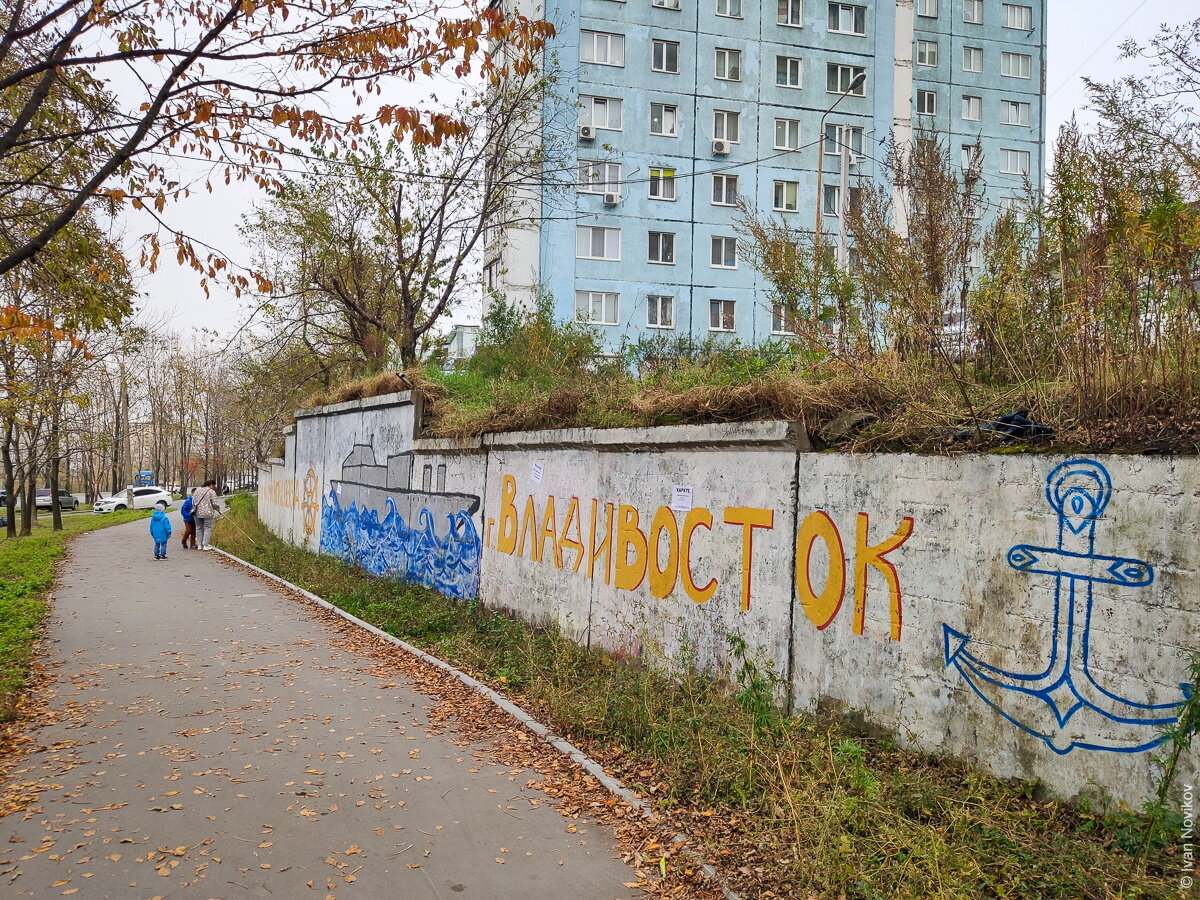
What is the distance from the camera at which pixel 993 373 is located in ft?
20.1

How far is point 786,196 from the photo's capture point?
34156 millimetres

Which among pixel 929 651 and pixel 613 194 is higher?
pixel 613 194

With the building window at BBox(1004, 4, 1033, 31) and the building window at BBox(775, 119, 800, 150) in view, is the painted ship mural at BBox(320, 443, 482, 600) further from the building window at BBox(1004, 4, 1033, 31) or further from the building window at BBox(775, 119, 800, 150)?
the building window at BBox(1004, 4, 1033, 31)

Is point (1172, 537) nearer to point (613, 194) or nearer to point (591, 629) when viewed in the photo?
point (591, 629)

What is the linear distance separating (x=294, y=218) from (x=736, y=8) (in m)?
20.9

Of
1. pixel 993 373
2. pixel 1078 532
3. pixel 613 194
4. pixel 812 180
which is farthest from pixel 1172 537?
pixel 812 180

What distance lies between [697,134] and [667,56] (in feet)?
10.4

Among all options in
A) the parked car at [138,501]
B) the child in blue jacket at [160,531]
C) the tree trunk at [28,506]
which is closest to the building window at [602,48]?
the child in blue jacket at [160,531]

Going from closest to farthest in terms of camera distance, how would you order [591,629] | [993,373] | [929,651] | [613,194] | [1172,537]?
1. [1172,537]
2. [929,651]
3. [993,373]
4. [591,629]
5. [613,194]

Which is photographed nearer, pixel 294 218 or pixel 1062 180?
pixel 1062 180

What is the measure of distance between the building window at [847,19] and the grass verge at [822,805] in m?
34.0

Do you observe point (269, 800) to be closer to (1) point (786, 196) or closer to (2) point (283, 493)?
(2) point (283, 493)

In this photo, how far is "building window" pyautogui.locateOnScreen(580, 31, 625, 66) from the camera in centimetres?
3228

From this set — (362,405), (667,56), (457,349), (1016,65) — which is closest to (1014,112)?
(1016,65)
